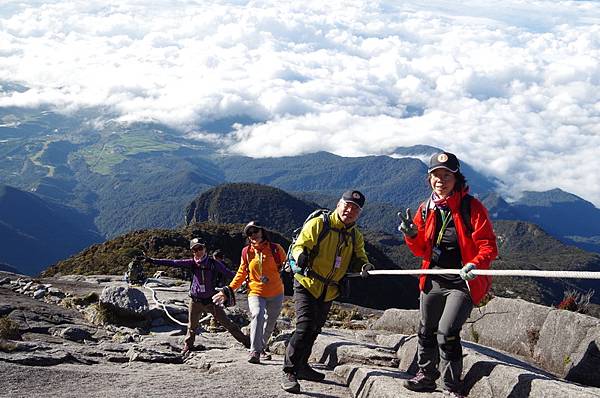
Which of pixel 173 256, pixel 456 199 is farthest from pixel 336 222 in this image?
pixel 173 256

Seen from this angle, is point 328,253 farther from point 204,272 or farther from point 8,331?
→ point 8,331

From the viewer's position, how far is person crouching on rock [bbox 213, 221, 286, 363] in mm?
11180

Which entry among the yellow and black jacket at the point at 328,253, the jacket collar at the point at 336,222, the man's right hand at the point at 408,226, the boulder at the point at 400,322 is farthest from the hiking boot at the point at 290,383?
the boulder at the point at 400,322

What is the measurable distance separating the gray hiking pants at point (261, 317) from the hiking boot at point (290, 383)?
2.00 metres

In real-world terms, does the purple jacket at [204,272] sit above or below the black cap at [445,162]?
below

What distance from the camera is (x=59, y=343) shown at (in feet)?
43.2

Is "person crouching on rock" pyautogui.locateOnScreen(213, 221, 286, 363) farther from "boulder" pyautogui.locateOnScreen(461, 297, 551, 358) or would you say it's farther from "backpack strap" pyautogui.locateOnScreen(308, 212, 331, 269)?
"boulder" pyautogui.locateOnScreen(461, 297, 551, 358)

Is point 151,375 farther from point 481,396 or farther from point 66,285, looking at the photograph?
point 66,285

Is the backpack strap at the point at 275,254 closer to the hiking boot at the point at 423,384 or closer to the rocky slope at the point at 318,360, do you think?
the rocky slope at the point at 318,360

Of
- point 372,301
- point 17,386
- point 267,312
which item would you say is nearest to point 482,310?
point 267,312

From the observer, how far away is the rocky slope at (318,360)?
8398mm

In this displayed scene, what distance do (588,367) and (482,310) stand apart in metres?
3.70

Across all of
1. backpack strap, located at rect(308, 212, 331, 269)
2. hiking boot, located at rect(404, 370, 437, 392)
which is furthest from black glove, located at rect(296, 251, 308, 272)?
hiking boot, located at rect(404, 370, 437, 392)

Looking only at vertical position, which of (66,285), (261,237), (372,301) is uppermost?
(261,237)
